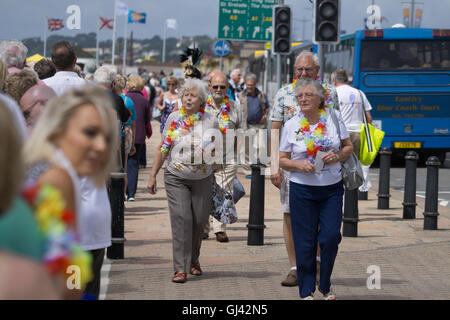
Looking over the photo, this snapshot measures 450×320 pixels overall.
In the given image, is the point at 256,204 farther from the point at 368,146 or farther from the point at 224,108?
the point at 368,146

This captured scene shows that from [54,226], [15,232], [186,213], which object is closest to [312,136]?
[186,213]

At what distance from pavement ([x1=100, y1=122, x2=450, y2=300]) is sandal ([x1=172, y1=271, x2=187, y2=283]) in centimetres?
5

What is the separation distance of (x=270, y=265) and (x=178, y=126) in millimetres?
1641

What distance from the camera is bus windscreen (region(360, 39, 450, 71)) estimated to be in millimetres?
21766

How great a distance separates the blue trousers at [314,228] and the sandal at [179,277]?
112 cm

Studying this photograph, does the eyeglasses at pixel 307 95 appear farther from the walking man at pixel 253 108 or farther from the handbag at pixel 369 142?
the walking man at pixel 253 108

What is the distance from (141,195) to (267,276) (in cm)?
682

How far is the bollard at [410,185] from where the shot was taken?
11395mm

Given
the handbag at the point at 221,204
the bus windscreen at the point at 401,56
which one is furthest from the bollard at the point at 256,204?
the bus windscreen at the point at 401,56

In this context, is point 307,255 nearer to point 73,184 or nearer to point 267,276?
point 267,276

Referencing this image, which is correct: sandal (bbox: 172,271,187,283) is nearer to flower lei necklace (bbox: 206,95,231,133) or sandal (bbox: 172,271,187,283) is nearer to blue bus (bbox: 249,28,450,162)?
flower lei necklace (bbox: 206,95,231,133)

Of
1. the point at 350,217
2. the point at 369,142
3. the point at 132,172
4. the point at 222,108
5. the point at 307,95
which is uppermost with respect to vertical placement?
the point at 307,95

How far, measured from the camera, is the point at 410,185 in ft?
38.2
